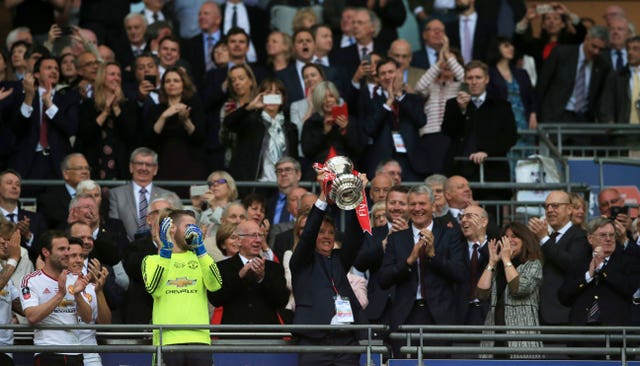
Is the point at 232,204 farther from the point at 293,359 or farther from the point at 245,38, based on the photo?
the point at 245,38

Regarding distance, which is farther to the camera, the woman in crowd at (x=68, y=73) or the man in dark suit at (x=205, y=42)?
the man in dark suit at (x=205, y=42)

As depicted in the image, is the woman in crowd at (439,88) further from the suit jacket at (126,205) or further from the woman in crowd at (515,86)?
the suit jacket at (126,205)

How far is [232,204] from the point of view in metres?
15.7

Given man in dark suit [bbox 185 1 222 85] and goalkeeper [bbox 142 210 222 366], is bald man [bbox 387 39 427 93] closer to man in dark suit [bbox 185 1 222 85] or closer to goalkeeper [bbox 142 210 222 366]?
man in dark suit [bbox 185 1 222 85]

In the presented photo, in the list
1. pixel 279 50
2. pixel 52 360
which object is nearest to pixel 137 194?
pixel 52 360

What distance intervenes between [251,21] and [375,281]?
7.07m

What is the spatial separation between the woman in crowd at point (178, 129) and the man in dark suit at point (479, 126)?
109 inches

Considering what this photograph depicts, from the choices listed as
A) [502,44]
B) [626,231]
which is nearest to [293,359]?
[626,231]

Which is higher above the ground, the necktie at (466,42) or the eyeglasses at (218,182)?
the necktie at (466,42)

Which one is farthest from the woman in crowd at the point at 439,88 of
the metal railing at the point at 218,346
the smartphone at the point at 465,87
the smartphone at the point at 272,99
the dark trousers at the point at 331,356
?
the dark trousers at the point at 331,356

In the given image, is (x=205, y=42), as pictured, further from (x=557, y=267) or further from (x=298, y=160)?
(x=557, y=267)

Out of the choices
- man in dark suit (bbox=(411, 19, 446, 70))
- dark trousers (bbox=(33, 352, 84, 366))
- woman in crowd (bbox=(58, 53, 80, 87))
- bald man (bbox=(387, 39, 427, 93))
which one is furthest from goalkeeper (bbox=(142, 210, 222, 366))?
man in dark suit (bbox=(411, 19, 446, 70))

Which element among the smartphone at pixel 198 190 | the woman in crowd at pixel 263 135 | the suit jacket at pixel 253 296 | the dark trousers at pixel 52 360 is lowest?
the dark trousers at pixel 52 360

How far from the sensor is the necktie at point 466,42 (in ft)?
69.3
